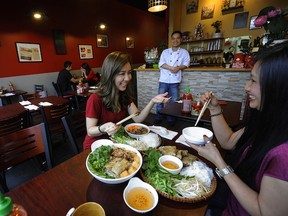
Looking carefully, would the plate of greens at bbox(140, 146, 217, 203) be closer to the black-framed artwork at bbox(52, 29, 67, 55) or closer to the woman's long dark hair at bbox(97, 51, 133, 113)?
the woman's long dark hair at bbox(97, 51, 133, 113)

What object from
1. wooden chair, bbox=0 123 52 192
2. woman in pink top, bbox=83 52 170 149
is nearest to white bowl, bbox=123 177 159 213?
woman in pink top, bbox=83 52 170 149

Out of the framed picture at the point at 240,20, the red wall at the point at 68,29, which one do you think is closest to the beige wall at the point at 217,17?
the framed picture at the point at 240,20

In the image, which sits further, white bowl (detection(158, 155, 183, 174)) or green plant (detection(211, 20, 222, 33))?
green plant (detection(211, 20, 222, 33))

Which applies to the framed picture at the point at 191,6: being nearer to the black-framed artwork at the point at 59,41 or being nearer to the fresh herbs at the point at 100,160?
the black-framed artwork at the point at 59,41

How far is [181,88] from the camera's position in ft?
12.6

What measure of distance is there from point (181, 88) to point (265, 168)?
327 cm

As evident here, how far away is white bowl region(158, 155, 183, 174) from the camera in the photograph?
84cm

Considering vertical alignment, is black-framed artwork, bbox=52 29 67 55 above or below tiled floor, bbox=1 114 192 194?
above

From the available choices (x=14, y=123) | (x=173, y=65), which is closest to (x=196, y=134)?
(x=14, y=123)

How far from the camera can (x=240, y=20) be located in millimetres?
5129

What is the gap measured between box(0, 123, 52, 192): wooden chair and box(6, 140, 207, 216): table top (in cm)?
47

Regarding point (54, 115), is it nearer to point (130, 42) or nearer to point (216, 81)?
point (216, 81)

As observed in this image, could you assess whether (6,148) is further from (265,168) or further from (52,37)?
(52,37)

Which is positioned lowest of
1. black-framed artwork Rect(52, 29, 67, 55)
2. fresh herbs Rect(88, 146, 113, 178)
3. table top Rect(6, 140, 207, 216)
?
table top Rect(6, 140, 207, 216)
